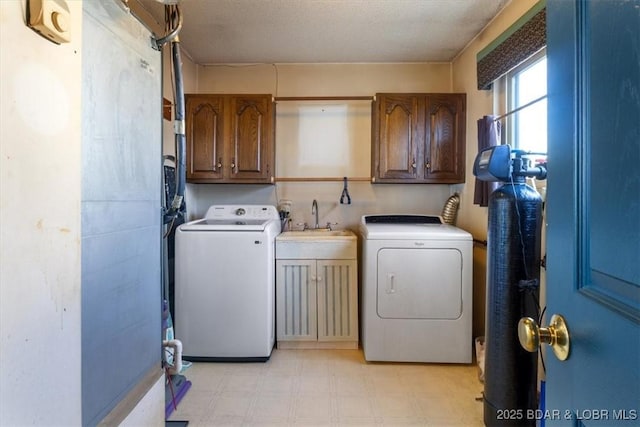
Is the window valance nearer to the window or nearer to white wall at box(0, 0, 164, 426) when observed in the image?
the window

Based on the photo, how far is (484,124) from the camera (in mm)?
2221

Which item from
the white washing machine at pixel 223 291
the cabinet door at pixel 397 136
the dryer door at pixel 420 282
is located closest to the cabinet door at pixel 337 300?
the dryer door at pixel 420 282

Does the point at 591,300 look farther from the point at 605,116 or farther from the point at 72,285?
the point at 72,285

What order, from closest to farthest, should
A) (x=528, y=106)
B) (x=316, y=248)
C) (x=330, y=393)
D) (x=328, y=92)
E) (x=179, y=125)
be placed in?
(x=179, y=125)
(x=528, y=106)
(x=330, y=393)
(x=316, y=248)
(x=328, y=92)

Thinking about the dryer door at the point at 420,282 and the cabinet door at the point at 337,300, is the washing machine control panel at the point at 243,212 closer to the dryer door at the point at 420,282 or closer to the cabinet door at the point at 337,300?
the cabinet door at the point at 337,300

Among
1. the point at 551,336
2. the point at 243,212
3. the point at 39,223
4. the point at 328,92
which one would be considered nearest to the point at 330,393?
the point at 243,212

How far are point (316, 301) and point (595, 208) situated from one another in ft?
7.50

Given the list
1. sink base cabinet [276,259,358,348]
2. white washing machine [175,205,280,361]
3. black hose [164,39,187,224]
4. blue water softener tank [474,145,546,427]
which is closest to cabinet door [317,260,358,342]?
sink base cabinet [276,259,358,348]

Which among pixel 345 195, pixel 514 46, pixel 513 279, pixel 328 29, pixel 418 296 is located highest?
pixel 328 29

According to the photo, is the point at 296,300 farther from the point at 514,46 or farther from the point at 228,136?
the point at 514,46

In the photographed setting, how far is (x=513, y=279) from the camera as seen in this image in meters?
1.64

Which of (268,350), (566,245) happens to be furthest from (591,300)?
(268,350)

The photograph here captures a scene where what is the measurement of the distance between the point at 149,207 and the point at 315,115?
224 centimetres

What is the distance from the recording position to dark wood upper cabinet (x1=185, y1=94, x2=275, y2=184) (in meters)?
2.86
